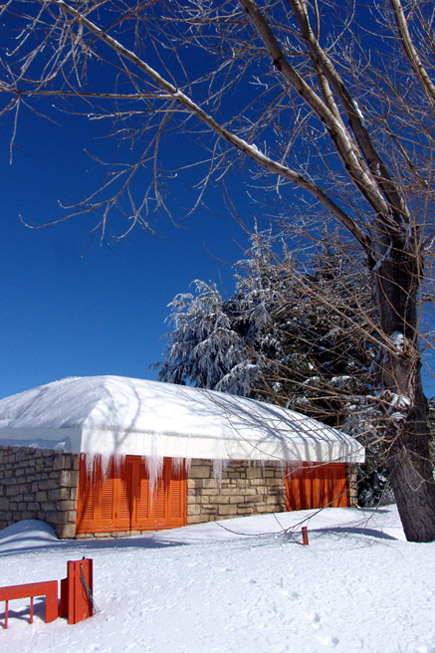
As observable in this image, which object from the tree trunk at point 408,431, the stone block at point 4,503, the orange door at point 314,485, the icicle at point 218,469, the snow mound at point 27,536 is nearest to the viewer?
the tree trunk at point 408,431

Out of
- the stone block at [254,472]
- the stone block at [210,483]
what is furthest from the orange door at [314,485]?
the stone block at [210,483]

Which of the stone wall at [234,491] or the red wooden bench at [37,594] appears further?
the stone wall at [234,491]

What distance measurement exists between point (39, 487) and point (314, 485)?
21.1 feet

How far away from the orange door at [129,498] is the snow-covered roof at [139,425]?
621 mm

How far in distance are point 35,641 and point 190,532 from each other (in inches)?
252

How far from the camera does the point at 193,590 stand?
4363 mm

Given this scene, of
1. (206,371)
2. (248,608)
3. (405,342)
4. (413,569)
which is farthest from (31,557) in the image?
(206,371)

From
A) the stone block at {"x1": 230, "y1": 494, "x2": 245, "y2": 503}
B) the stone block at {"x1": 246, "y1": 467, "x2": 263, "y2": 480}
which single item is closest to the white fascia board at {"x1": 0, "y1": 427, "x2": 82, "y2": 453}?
the stone block at {"x1": 230, "y1": 494, "x2": 245, "y2": 503}

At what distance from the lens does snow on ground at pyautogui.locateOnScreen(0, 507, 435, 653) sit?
3395mm

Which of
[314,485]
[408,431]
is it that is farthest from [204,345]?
[408,431]

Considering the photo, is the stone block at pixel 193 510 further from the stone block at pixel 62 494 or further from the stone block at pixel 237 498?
the stone block at pixel 62 494

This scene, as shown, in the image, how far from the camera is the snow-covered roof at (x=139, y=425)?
959 cm

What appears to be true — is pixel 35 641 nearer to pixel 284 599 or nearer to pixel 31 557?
pixel 284 599

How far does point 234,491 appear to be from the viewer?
11.6m
